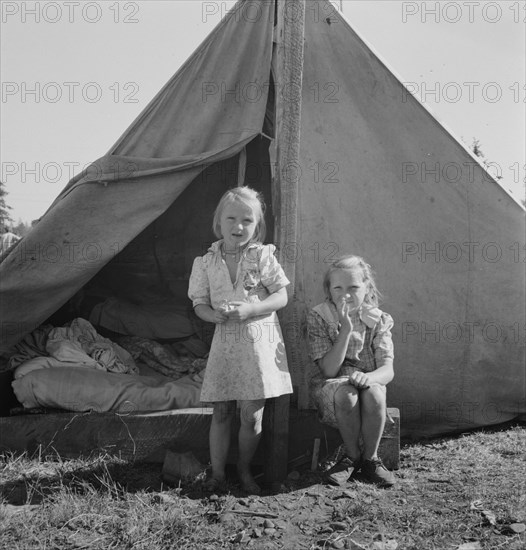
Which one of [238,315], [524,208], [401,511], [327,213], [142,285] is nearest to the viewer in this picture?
[401,511]

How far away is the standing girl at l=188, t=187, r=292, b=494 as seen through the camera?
→ 3273 millimetres

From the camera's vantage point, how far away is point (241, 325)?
3307 mm

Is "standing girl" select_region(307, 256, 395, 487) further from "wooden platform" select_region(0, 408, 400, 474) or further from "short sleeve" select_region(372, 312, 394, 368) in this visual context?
"wooden platform" select_region(0, 408, 400, 474)

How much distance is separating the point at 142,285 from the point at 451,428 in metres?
2.85

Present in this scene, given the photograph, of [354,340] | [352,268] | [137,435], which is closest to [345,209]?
[352,268]

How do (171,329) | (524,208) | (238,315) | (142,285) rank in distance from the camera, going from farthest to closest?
(142,285) < (171,329) < (524,208) < (238,315)

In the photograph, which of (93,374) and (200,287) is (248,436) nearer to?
(200,287)

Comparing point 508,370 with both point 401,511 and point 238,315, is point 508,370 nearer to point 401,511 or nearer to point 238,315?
point 401,511

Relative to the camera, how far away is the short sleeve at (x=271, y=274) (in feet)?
11.2

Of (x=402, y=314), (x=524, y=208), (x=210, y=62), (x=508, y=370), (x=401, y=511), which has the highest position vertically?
(x=210, y=62)

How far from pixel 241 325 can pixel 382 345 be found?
83cm

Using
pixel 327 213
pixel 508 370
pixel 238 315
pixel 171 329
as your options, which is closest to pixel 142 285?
pixel 171 329

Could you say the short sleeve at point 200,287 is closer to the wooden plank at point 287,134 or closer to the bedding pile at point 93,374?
the wooden plank at point 287,134

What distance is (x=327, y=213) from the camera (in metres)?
4.26
